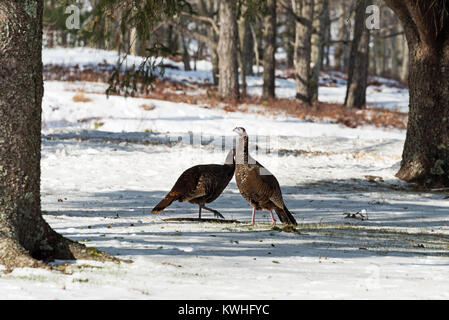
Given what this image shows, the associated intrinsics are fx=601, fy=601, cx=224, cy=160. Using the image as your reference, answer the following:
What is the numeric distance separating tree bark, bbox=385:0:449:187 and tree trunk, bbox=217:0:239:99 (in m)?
13.6

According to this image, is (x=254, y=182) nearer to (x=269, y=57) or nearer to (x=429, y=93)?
(x=429, y=93)

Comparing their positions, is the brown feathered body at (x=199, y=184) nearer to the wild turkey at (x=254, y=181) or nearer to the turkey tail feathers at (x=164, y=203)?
the turkey tail feathers at (x=164, y=203)

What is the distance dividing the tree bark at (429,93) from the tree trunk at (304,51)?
1508 centimetres

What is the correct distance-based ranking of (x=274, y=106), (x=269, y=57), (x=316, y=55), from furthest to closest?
(x=316, y=55)
(x=269, y=57)
(x=274, y=106)

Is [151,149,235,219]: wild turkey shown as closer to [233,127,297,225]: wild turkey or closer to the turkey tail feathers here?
the turkey tail feathers

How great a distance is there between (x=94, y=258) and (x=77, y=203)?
17.2 feet

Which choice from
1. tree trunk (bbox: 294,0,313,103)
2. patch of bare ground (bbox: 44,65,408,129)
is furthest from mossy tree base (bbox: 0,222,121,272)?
tree trunk (bbox: 294,0,313,103)

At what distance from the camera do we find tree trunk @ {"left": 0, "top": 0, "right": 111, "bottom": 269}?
5.50 meters

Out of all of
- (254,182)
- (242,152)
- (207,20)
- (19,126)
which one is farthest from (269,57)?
(19,126)

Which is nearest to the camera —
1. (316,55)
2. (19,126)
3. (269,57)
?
(19,126)

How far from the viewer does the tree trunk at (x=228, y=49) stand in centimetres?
2680

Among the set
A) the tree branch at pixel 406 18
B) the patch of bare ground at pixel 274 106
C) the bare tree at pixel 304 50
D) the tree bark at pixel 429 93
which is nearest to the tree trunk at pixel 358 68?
the patch of bare ground at pixel 274 106

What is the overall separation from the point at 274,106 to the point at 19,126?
22.5m

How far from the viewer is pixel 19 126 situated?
18.2 ft
